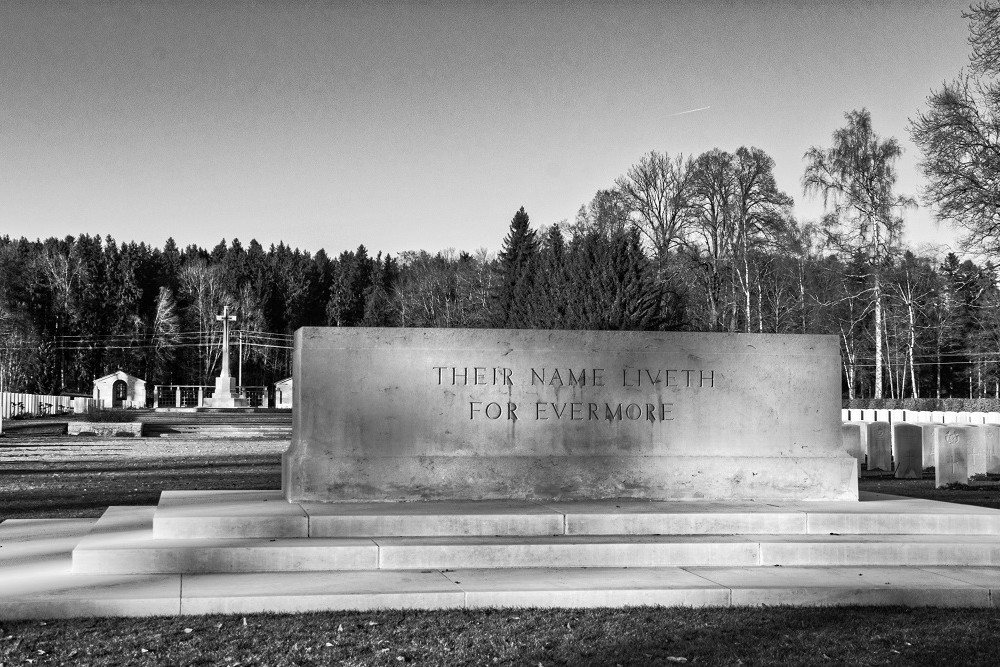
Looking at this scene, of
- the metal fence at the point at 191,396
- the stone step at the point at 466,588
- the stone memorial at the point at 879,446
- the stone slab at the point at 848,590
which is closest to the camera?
the stone step at the point at 466,588

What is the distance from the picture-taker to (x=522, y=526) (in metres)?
8.16

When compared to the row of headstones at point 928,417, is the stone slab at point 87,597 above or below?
below

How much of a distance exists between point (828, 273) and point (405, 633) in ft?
135

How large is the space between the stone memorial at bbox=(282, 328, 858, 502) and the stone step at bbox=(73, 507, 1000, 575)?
1.17m

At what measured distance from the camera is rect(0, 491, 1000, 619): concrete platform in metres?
6.68

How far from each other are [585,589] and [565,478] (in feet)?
8.43

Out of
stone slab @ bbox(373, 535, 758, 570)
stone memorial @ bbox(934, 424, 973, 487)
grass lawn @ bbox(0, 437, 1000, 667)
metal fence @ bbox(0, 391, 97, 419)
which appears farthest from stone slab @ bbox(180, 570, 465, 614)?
metal fence @ bbox(0, 391, 97, 419)

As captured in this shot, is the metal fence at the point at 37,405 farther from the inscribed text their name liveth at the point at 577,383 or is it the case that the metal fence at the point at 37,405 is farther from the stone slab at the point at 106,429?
the inscribed text their name liveth at the point at 577,383

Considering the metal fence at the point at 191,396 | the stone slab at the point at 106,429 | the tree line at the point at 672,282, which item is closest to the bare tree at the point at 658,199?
the tree line at the point at 672,282

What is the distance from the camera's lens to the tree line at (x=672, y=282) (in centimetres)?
2877

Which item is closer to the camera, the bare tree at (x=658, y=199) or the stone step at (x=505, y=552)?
the stone step at (x=505, y=552)

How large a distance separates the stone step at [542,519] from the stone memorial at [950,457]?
7017 mm

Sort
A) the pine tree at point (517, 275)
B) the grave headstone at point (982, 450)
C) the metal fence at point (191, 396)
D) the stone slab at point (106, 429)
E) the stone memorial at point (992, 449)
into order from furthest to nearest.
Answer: the metal fence at point (191, 396), the pine tree at point (517, 275), the stone slab at point (106, 429), the stone memorial at point (992, 449), the grave headstone at point (982, 450)

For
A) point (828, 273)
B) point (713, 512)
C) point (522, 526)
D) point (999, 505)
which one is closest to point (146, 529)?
point (522, 526)
